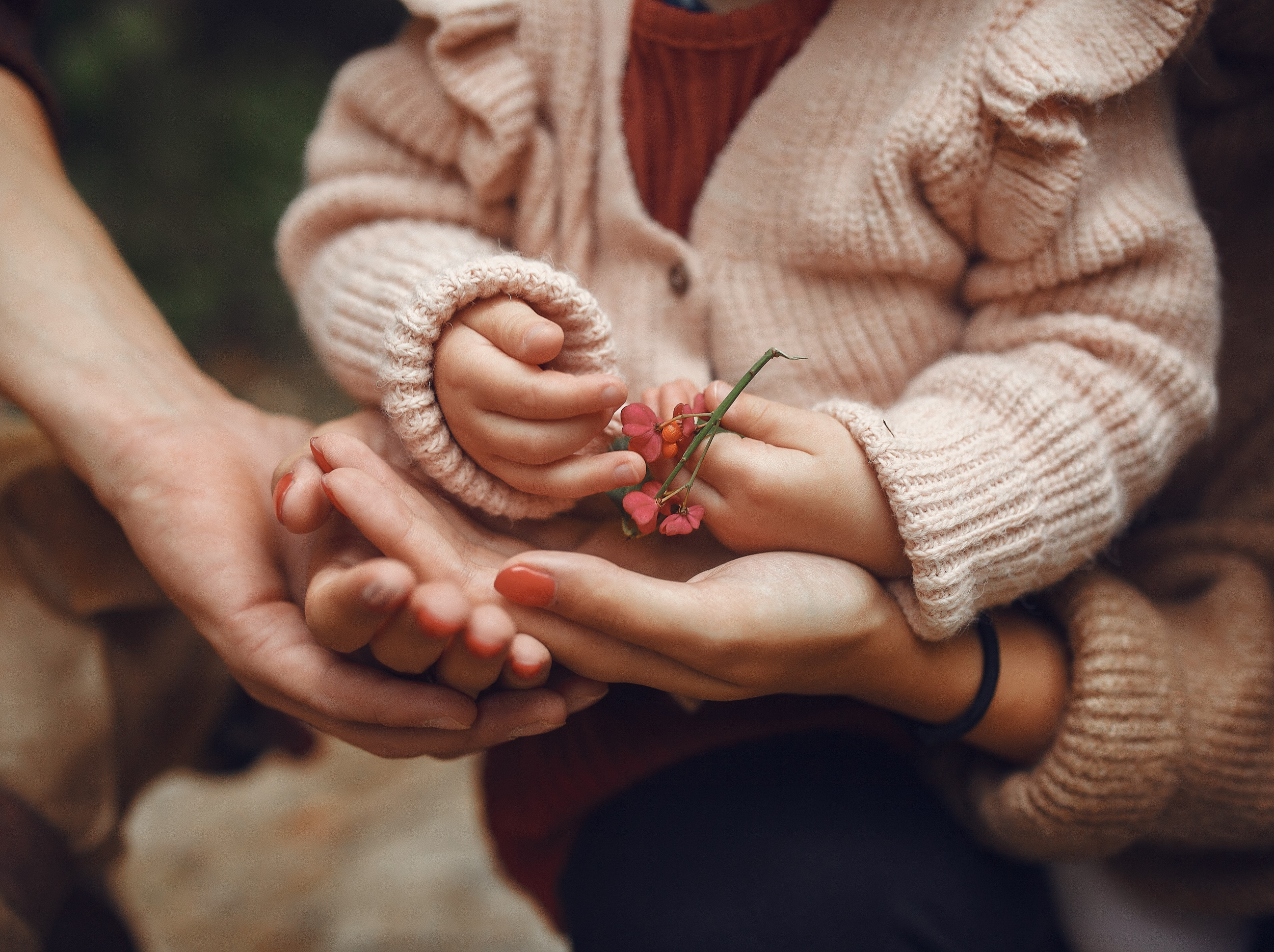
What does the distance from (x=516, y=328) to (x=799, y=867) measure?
554 mm

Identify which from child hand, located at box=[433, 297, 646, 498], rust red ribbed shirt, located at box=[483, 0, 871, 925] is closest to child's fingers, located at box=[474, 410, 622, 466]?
child hand, located at box=[433, 297, 646, 498]

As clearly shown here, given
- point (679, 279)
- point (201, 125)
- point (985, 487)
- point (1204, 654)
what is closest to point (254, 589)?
point (679, 279)

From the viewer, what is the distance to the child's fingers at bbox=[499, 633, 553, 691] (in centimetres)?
48

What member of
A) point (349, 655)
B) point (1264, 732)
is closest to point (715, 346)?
point (349, 655)

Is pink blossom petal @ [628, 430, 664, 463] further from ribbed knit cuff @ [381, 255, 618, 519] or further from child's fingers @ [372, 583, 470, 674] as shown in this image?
child's fingers @ [372, 583, 470, 674]

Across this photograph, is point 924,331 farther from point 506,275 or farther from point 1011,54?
point 506,275

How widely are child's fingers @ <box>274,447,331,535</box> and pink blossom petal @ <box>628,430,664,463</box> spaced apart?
21 centimetres

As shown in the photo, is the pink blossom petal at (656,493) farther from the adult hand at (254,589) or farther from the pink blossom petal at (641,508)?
the adult hand at (254,589)

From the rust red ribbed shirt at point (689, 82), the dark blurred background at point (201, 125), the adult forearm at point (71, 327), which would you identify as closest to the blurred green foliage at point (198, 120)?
the dark blurred background at point (201, 125)

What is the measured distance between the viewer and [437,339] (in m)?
0.56

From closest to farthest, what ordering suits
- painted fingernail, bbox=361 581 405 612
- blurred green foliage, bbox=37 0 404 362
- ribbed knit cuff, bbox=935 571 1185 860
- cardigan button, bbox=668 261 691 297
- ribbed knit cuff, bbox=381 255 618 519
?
painted fingernail, bbox=361 581 405 612 < ribbed knit cuff, bbox=381 255 618 519 < ribbed knit cuff, bbox=935 571 1185 860 < cardigan button, bbox=668 261 691 297 < blurred green foliage, bbox=37 0 404 362

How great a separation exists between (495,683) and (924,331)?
50 centimetres

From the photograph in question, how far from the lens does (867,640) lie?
0.58 metres

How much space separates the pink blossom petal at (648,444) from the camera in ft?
1.76
